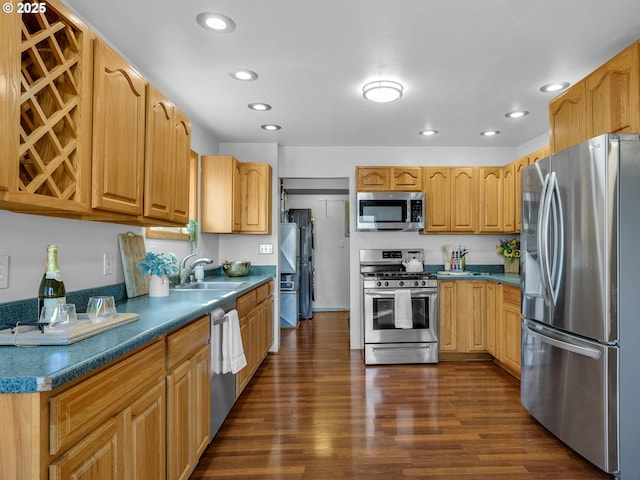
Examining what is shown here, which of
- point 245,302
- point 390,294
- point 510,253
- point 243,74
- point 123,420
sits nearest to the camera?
point 123,420

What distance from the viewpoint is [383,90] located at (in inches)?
109

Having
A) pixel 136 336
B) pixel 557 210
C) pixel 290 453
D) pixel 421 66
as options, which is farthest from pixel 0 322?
pixel 557 210

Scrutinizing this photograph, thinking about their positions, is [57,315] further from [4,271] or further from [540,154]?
[540,154]

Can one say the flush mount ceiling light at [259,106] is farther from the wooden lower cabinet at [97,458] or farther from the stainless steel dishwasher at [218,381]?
the wooden lower cabinet at [97,458]

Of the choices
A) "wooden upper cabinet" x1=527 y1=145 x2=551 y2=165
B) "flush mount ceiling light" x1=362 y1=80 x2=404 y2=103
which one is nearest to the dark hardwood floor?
"wooden upper cabinet" x1=527 y1=145 x2=551 y2=165

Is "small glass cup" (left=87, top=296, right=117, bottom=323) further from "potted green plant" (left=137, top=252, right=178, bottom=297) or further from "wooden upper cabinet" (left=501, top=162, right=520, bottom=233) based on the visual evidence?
"wooden upper cabinet" (left=501, top=162, right=520, bottom=233)

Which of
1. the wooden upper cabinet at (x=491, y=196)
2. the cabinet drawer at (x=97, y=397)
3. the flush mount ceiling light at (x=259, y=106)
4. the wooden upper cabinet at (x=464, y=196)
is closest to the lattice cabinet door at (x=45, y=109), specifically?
the cabinet drawer at (x=97, y=397)

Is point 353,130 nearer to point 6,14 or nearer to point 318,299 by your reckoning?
point 6,14

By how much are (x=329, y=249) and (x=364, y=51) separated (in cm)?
484

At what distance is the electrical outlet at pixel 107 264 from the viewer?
2.22m

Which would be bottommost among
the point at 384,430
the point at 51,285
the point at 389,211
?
the point at 384,430

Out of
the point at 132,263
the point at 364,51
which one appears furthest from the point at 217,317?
the point at 364,51

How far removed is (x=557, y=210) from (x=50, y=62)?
8.43 feet

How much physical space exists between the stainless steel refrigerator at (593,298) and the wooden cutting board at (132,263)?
2.57 metres
